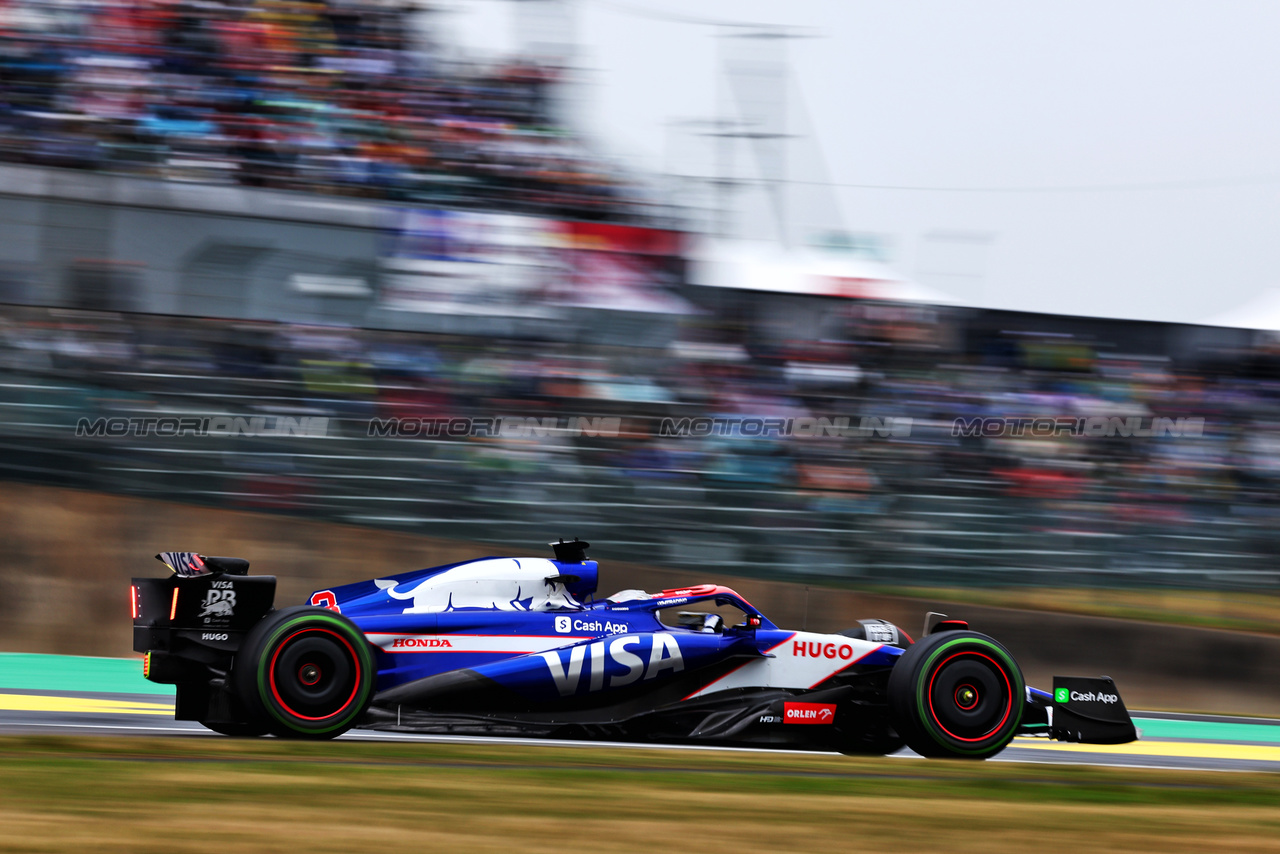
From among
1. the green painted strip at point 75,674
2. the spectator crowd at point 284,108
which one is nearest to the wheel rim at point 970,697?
the green painted strip at point 75,674

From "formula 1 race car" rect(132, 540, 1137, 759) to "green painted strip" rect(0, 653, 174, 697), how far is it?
2.81 meters

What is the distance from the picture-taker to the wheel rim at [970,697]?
7.34 meters

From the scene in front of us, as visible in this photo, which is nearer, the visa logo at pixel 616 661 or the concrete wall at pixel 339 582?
the visa logo at pixel 616 661

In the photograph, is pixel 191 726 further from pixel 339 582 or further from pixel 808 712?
pixel 339 582

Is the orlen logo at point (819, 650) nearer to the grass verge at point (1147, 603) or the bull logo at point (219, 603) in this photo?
the bull logo at point (219, 603)

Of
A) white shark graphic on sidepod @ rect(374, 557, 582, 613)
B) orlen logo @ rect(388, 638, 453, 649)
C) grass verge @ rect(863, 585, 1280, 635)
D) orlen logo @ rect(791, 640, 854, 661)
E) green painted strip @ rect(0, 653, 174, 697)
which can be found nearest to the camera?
orlen logo @ rect(388, 638, 453, 649)

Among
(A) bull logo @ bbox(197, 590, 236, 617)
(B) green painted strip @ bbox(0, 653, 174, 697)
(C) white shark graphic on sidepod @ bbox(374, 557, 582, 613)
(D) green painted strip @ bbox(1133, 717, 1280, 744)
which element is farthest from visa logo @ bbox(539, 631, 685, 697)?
(D) green painted strip @ bbox(1133, 717, 1280, 744)

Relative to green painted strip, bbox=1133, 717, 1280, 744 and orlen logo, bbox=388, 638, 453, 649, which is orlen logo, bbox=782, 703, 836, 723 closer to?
orlen logo, bbox=388, 638, 453, 649

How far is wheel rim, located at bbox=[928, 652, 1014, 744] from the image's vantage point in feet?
24.1

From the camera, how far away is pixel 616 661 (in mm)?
7145

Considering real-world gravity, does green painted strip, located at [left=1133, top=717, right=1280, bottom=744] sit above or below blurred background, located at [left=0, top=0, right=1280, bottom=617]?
below

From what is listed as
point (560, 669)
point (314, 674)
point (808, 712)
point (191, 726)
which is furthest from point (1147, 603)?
point (191, 726)

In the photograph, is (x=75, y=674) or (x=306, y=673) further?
(x=75, y=674)

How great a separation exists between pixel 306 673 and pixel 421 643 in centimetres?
60
